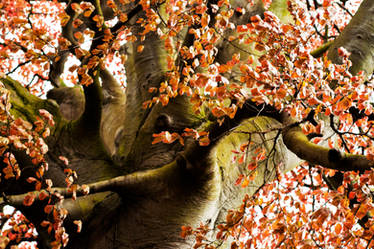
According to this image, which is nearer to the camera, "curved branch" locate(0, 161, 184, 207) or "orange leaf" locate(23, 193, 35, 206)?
"orange leaf" locate(23, 193, 35, 206)

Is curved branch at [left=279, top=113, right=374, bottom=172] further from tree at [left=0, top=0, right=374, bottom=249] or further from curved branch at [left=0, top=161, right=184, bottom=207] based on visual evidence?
curved branch at [left=0, top=161, right=184, bottom=207]

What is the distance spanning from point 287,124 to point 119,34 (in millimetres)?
2412

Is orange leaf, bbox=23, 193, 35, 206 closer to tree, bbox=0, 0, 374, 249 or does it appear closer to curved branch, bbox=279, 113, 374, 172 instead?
tree, bbox=0, 0, 374, 249

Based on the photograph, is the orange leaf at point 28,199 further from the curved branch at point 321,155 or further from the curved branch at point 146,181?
the curved branch at point 321,155

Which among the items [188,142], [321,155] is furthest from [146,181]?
[321,155]

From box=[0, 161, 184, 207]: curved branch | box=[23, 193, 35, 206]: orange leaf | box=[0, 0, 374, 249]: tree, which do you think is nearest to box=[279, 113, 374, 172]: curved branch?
box=[0, 0, 374, 249]: tree

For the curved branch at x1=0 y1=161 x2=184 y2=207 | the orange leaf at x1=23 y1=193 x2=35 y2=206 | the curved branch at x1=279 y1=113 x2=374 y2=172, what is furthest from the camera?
the curved branch at x1=0 y1=161 x2=184 y2=207

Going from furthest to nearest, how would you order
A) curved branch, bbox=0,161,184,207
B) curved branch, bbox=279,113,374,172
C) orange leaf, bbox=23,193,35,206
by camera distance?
curved branch, bbox=0,161,184,207 < orange leaf, bbox=23,193,35,206 < curved branch, bbox=279,113,374,172

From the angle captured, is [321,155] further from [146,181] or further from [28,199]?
[28,199]

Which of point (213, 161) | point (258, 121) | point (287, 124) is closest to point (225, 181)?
point (213, 161)

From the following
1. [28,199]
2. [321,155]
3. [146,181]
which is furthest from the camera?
[146,181]

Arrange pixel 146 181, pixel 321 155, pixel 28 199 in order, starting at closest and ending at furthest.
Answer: pixel 321 155 < pixel 28 199 < pixel 146 181

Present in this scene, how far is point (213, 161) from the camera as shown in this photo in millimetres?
3041

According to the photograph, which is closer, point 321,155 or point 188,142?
point 321,155
